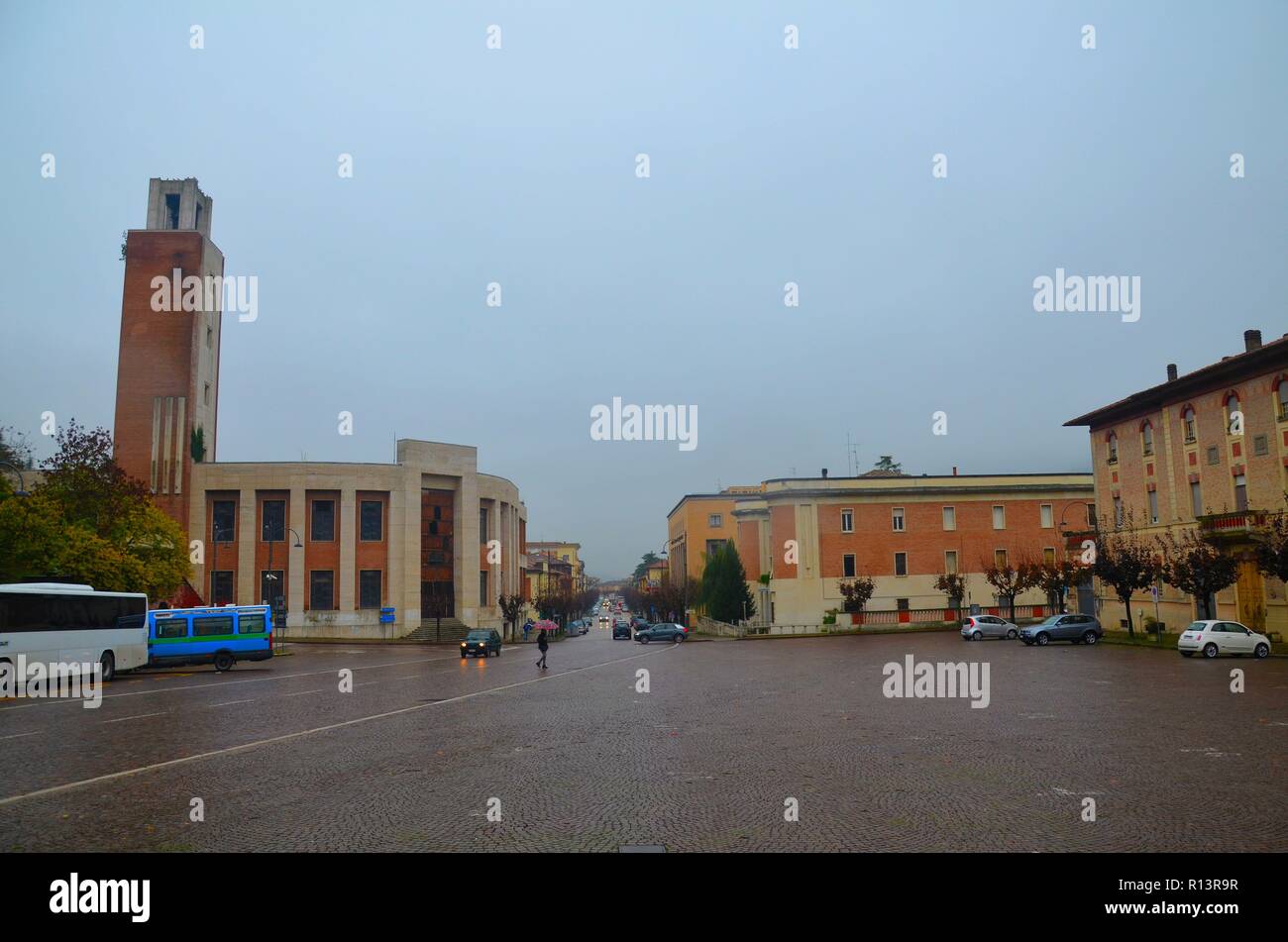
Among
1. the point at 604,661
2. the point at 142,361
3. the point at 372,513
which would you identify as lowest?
the point at 604,661

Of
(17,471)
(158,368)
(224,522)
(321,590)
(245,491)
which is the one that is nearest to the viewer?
(17,471)

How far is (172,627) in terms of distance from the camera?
33.5 m

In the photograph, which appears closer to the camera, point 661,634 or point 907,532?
point 661,634

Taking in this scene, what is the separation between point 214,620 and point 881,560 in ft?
147

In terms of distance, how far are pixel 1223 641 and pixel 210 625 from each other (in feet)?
125

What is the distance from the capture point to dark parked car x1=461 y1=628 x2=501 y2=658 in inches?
1668

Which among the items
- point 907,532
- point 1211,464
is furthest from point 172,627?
point 907,532

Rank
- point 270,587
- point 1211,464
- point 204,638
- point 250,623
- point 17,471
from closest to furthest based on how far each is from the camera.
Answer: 1. point 17,471
2. point 204,638
3. point 250,623
4. point 1211,464
5. point 270,587

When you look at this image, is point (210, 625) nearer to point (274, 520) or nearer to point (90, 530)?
point (90, 530)

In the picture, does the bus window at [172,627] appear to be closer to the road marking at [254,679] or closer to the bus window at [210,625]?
the bus window at [210,625]

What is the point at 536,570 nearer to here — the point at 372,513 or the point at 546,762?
the point at 372,513

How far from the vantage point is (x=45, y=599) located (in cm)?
2445

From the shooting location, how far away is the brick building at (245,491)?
59062 mm
